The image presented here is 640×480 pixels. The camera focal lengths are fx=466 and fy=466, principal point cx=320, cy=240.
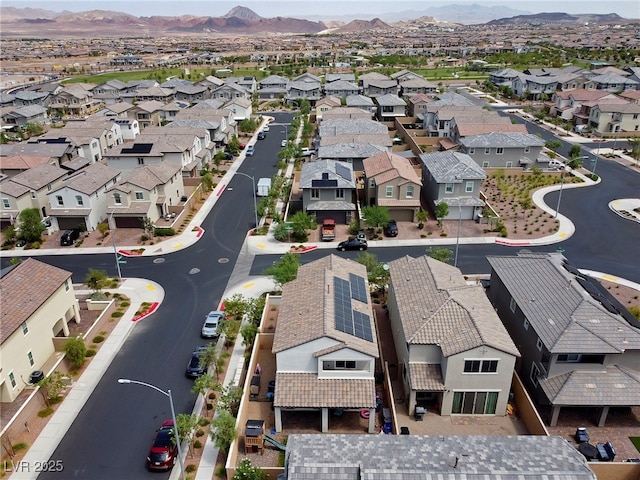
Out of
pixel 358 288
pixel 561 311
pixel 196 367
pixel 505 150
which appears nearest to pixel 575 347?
pixel 561 311

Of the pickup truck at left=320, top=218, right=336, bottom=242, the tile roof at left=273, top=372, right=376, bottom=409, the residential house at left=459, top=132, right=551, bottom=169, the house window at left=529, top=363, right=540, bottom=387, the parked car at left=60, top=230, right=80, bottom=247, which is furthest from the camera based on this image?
the residential house at left=459, top=132, right=551, bottom=169

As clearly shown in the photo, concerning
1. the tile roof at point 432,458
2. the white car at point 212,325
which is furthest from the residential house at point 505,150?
the tile roof at point 432,458

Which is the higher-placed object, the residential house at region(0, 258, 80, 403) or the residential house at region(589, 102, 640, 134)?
the residential house at region(589, 102, 640, 134)

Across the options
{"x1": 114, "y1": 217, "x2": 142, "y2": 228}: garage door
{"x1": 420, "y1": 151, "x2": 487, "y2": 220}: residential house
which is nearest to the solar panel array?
{"x1": 420, "y1": 151, "x2": 487, "y2": 220}: residential house

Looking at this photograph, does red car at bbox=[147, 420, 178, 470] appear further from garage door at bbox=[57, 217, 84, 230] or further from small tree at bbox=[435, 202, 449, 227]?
small tree at bbox=[435, 202, 449, 227]

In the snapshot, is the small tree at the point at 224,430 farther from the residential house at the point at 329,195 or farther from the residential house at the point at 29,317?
the residential house at the point at 329,195

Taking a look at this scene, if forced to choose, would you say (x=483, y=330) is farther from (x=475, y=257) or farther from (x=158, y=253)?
(x=158, y=253)
